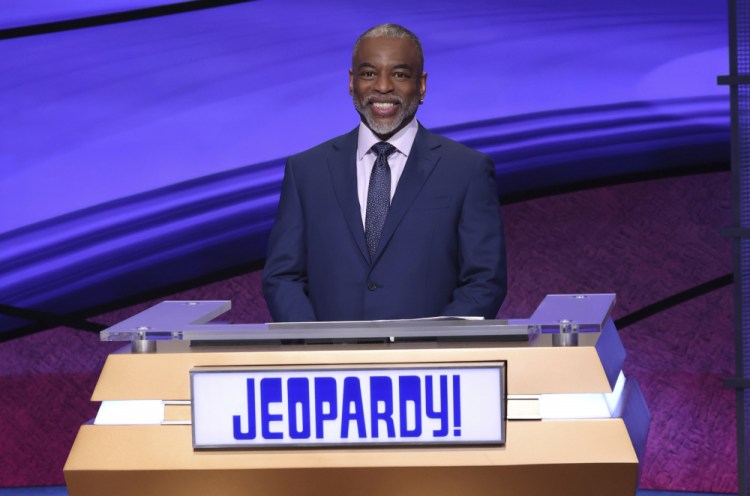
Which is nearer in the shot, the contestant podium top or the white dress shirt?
the contestant podium top

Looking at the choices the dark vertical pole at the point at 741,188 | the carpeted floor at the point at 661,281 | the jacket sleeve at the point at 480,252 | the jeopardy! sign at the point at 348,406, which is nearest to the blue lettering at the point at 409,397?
the jeopardy! sign at the point at 348,406

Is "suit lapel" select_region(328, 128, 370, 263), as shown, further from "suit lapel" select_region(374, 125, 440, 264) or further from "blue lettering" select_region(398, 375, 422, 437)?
"blue lettering" select_region(398, 375, 422, 437)

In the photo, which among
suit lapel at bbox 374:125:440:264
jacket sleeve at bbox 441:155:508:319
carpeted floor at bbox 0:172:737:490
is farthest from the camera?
carpeted floor at bbox 0:172:737:490

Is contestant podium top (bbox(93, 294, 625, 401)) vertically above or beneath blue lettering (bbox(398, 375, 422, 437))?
above

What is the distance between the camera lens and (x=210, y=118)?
4.60 meters

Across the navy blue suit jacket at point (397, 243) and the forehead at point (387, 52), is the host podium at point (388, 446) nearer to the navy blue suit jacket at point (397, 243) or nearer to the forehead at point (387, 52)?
the navy blue suit jacket at point (397, 243)

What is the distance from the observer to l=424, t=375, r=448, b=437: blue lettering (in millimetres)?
1910

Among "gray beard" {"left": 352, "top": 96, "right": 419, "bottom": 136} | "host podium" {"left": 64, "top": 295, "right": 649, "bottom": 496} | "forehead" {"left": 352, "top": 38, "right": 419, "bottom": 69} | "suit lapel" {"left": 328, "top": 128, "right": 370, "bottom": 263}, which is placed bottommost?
"host podium" {"left": 64, "top": 295, "right": 649, "bottom": 496}

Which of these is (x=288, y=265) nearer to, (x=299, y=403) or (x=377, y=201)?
(x=377, y=201)

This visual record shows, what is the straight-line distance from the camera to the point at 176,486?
195 cm

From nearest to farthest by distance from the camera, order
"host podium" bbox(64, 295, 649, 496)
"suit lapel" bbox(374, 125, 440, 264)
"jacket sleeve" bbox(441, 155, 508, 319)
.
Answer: "host podium" bbox(64, 295, 649, 496)
"jacket sleeve" bbox(441, 155, 508, 319)
"suit lapel" bbox(374, 125, 440, 264)

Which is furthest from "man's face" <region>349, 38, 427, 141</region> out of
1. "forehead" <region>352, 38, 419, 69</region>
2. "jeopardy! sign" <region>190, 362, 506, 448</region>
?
"jeopardy! sign" <region>190, 362, 506, 448</region>

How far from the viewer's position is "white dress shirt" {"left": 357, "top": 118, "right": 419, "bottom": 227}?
272 centimetres

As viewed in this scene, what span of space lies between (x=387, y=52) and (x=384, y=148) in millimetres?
207
